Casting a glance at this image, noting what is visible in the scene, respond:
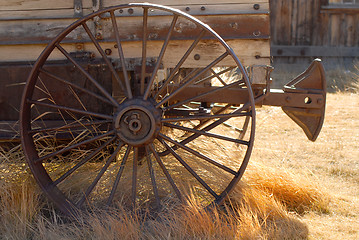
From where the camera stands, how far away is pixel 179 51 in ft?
12.8

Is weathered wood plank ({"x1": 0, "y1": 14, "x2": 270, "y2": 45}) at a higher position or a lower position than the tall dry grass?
higher

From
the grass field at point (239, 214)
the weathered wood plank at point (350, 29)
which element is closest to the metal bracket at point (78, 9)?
the grass field at point (239, 214)

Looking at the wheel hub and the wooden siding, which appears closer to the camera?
the wheel hub

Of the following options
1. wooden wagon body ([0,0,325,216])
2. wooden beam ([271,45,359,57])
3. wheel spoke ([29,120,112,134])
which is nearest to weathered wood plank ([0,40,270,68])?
wooden wagon body ([0,0,325,216])

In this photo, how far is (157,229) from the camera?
3223mm

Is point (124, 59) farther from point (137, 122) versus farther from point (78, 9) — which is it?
point (137, 122)

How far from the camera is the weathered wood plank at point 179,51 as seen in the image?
12.5ft

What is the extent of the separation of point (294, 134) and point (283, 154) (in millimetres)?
1068

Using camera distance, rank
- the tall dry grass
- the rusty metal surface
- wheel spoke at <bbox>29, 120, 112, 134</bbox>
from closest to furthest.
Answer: the tall dry grass → wheel spoke at <bbox>29, 120, 112, 134</bbox> → the rusty metal surface

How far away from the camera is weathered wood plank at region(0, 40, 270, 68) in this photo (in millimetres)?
3820

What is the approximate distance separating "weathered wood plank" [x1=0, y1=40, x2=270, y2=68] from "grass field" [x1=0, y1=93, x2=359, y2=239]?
0.86m

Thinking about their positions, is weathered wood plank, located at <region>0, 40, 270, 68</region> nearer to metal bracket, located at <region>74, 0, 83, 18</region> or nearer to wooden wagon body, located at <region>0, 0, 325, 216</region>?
wooden wagon body, located at <region>0, 0, 325, 216</region>

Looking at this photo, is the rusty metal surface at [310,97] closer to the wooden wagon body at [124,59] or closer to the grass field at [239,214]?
the wooden wagon body at [124,59]

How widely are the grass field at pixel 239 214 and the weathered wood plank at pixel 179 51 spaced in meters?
0.86
